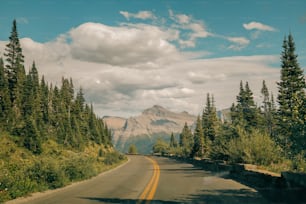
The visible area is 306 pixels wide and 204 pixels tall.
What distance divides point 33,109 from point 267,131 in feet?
154

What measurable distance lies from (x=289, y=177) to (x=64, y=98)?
296 ft

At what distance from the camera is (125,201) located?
1222 cm

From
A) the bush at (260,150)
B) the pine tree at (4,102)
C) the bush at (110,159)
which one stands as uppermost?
the pine tree at (4,102)

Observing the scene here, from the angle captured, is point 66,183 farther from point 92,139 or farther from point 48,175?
point 92,139

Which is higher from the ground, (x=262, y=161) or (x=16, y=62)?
(x=16, y=62)

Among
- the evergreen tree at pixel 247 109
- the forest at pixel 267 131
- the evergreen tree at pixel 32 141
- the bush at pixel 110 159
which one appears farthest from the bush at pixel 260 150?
the evergreen tree at pixel 247 109

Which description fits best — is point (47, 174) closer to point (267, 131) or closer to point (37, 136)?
point (37, 136)

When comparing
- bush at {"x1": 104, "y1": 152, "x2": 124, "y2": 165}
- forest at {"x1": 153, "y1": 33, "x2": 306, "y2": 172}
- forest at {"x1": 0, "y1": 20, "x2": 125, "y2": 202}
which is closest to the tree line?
forest at {"x1": 0, "y1": 20, "x2": 125, "y2": 202}

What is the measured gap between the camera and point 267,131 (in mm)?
70000

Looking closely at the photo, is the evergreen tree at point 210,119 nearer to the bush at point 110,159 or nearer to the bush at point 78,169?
the bush at point 110,159

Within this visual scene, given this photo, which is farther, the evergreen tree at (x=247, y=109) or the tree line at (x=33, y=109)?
the evergreen tree at (x=247, y=109)

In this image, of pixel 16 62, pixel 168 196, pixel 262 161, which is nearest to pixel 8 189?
pixel 168 196

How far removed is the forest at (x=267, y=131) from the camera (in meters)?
15.9

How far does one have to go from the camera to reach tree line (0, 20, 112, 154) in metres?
56.9
